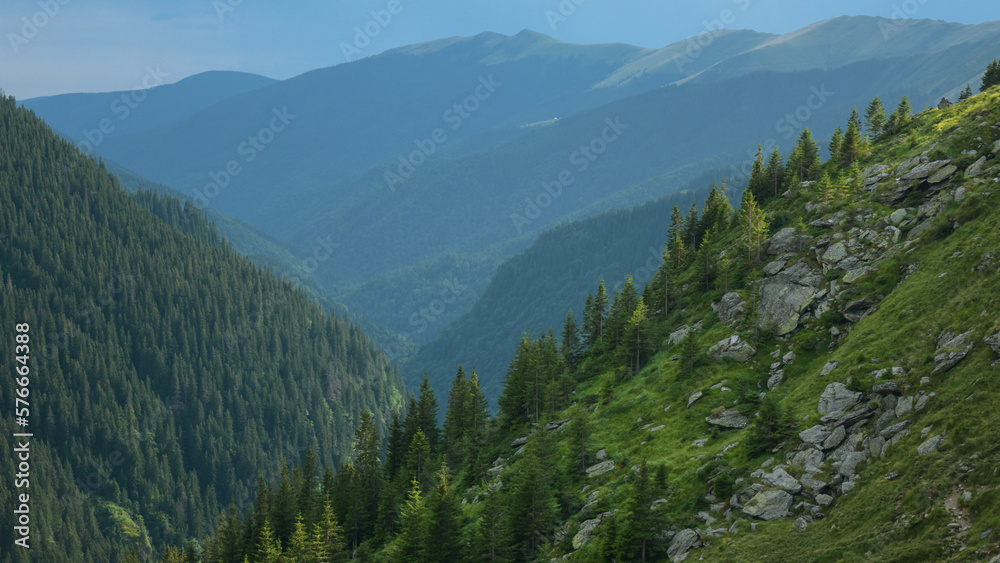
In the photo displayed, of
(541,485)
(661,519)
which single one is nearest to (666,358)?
(541,485)

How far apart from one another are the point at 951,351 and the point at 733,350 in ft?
90.1

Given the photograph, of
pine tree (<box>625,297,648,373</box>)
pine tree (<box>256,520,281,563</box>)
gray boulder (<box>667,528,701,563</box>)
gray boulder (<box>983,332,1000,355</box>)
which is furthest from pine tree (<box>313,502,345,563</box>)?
gray boulder (<box>983,332,1000,355</box>)

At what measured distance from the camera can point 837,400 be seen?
178 feet

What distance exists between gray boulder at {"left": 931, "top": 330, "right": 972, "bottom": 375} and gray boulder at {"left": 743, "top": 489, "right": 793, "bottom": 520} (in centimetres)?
1351

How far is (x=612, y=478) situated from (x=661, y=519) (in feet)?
49.8

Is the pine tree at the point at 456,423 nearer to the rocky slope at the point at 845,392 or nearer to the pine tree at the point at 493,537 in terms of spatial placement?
the rocky slope at the point at 845,392

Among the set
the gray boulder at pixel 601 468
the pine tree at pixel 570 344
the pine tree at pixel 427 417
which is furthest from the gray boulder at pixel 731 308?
the pine tree at pixel 427 417

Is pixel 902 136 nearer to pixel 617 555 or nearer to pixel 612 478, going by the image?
pixel 612 478

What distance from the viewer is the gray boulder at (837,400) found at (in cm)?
5325

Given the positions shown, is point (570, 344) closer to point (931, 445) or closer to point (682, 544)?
point (682, 544)

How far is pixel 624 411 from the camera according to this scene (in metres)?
80.9

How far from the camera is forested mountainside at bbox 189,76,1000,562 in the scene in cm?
4469

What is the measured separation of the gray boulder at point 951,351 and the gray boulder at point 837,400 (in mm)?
5920

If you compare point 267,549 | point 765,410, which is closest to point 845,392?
point 765,410
